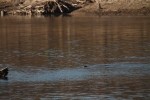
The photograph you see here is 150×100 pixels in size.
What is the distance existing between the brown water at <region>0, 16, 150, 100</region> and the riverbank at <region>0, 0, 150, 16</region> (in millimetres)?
12574

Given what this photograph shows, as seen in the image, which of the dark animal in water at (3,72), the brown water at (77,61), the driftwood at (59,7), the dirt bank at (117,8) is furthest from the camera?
the driftwood at (59,7)

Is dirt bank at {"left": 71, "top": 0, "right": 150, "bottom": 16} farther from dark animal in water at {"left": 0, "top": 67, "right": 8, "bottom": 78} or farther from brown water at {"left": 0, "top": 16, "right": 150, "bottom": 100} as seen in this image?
dark animal in water at {"left": 0, "top": 67, "right": 8, "bottom": 78}

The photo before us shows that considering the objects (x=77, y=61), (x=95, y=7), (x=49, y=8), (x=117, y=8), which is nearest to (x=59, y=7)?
(x=49, y=8)

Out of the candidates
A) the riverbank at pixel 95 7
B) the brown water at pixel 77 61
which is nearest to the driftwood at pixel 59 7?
the riverbank at pixel 95 7

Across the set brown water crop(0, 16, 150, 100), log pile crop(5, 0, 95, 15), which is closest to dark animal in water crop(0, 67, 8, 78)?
brown water crop(0, 16, 150, 100)

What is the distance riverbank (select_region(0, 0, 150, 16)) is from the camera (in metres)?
82.9

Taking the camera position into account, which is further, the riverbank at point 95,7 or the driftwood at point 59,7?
the driftwood at point 59,7

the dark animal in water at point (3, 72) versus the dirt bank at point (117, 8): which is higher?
the dark animal in water at point (3, 72)

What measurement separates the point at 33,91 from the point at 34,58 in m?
12.1

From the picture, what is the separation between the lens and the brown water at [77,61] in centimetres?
2961

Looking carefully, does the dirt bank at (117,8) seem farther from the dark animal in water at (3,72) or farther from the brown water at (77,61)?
the dark animal in water at (3,72)

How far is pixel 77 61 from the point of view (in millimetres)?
40000

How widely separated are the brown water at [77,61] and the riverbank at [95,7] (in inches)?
495

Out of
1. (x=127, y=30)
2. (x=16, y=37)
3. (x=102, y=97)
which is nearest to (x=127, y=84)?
(x=102, y=97)
